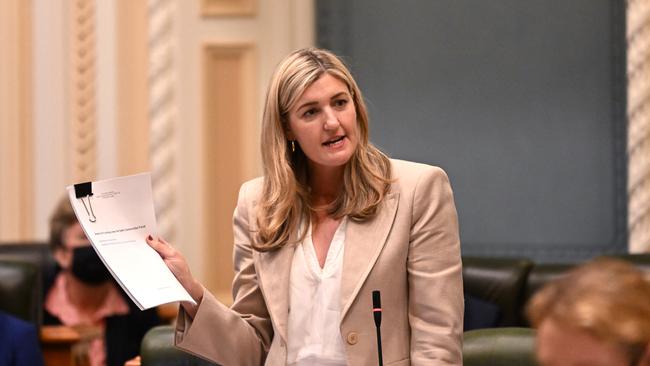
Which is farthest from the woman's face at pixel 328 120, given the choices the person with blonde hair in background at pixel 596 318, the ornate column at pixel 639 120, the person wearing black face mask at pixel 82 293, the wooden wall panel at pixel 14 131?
the wooden wall panel at pixel 14 131

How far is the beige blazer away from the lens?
7.44ft

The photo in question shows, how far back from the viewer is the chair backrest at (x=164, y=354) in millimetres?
2707

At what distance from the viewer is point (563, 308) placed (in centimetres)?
119

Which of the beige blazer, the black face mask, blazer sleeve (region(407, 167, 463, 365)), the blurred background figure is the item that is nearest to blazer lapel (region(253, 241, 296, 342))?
the beige blazer

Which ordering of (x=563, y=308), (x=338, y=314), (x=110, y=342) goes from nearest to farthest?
1. (x=563, y=308)
2. (x=338, y=314)
3. (x=110, y=342)

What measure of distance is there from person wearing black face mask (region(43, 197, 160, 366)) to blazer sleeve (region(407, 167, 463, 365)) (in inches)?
85.3

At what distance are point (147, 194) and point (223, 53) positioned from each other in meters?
3.10

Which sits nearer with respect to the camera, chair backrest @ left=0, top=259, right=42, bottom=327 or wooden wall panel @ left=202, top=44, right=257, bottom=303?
chair backrest @ left=0, top=259, right=42, bottom=327

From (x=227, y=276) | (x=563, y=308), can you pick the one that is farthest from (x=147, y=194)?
(x=227, y=276)

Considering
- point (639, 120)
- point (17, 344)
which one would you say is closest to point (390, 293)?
point (17, 344)

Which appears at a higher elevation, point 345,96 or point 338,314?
point 345,96

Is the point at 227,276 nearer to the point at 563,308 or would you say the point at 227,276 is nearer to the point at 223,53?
the point at 223,53

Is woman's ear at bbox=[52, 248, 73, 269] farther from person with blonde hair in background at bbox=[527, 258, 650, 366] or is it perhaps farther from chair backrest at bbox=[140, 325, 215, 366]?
person with blonde hair in background at bbox=[527, 258, 650, 366]

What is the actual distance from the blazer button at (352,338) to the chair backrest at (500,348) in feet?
1.27
